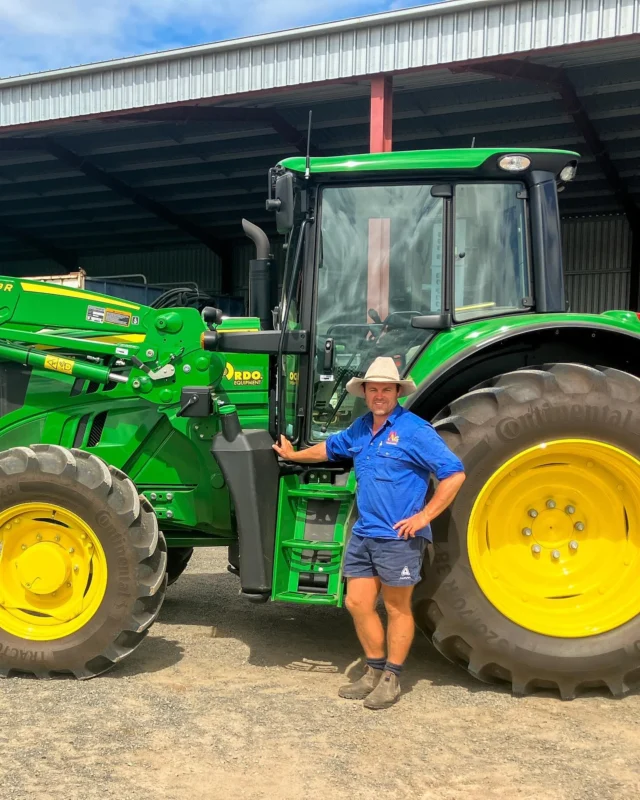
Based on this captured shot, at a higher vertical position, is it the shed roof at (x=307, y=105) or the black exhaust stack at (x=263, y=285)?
the shed roof at (x=307, y=105)

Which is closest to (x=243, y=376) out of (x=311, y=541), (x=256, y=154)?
(x=311, y=541)

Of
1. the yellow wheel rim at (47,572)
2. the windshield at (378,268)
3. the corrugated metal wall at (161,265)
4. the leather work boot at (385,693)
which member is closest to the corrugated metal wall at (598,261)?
the corrugated metal wall at (161,265)

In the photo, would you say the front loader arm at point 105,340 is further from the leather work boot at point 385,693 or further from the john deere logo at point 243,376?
the leather work boot at point 385,693

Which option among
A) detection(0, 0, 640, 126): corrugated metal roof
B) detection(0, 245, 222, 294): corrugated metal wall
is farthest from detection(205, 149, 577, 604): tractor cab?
detection(0, 245, 222, 294): corrugated metal wall

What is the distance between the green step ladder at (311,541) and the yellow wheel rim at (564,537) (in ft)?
2.07

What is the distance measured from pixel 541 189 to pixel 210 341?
178 centimetres

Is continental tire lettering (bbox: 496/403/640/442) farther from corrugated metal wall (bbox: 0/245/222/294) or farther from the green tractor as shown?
corrugated metal wall (bbox: 0/245/222/294)

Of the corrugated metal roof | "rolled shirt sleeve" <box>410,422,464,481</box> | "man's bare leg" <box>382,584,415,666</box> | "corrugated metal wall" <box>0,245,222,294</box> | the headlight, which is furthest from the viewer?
"corrugated metal wall" <box>0,245,222,294</box>

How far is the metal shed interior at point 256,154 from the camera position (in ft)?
33.3

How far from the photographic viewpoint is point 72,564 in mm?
3764

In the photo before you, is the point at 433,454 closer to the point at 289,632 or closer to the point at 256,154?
the point at 289,632

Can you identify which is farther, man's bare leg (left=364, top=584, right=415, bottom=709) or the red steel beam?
the red steel beam

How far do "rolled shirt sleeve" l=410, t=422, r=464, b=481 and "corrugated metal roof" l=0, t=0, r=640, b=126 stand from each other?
235 inches

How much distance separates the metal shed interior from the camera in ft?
33.3
